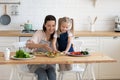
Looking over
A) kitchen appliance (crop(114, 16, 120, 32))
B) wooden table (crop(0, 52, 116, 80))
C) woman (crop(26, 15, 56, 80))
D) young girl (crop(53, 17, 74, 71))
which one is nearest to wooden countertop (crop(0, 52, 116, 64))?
wooden table (crop(0, 52, 116, 80))

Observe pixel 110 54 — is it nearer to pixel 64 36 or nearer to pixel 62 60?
pixel 64 36

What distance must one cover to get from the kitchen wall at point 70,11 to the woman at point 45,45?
1.51 m

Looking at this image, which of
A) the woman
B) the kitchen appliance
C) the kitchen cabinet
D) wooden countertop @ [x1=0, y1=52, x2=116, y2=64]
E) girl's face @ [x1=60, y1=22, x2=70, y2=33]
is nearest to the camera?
wooden countertop @ [x1=0, y1=52, x2=116, y2=64]

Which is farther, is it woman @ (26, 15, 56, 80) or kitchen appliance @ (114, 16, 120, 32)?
kitchen appliance @ (114, 16, 120, 32)

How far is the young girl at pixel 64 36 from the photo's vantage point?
3.34 meters

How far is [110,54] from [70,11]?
1.03m

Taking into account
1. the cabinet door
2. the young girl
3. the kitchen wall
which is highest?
the kitchen wall

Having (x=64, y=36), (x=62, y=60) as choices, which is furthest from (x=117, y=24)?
(x=62, y=60)

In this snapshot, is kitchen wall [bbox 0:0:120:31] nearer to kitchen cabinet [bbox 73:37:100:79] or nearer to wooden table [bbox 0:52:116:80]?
kitchen cabinet [bbox 73:37:100:79]

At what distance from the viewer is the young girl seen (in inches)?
Answer: 131

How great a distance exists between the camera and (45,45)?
10.6ft

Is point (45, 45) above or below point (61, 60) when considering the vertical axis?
above

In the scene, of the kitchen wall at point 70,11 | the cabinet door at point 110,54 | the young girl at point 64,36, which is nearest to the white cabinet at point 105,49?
the cabinet door at point 110,54

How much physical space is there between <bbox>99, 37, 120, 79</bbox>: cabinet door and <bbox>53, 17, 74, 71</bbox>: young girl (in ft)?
4.17
